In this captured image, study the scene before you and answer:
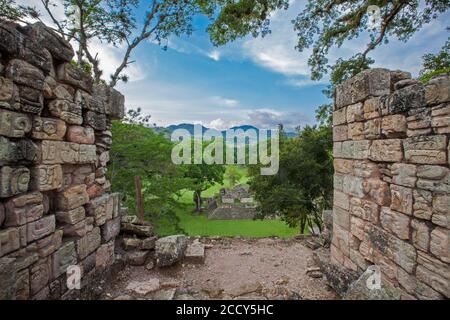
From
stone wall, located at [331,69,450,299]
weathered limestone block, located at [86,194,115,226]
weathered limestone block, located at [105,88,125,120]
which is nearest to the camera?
stone wall, located at [331,69,450,299]

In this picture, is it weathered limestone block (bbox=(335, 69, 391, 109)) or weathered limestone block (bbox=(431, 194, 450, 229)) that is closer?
weathered limestone block (bbox=(431, 194, 450, 229))

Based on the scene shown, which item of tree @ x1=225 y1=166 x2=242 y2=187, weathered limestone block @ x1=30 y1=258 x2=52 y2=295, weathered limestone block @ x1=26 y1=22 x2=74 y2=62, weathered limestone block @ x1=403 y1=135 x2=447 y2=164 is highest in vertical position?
weathered limestone block @ x1=26 y1=22 x2=74 y2=62

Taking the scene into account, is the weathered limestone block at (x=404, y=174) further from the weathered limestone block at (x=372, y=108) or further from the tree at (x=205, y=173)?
the tree at (x=205, y=173)

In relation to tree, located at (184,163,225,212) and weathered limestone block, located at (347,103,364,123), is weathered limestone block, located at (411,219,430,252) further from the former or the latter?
tree, located at (184,163,225,212)

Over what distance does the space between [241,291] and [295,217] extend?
9.54 metres

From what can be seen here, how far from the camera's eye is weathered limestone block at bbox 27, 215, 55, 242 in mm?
2350

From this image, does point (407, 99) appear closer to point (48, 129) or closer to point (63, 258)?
point (48, 129)

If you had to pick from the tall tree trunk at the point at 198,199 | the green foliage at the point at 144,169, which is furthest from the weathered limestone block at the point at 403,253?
the tall tree trunk at the point at 198,199

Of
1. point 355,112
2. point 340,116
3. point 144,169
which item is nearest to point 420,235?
point 355,112

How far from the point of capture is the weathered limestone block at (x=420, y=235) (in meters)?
2.30

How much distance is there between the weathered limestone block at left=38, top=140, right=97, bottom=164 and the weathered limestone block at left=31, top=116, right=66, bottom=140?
0.20 ft

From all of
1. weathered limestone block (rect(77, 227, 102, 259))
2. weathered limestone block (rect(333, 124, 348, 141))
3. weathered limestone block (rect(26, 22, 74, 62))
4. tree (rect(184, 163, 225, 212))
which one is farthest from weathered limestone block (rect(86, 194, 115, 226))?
tree (rect(184, 163, 225, 212))

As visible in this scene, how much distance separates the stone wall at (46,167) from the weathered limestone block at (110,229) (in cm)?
2

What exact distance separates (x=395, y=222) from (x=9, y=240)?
3.78 metres
